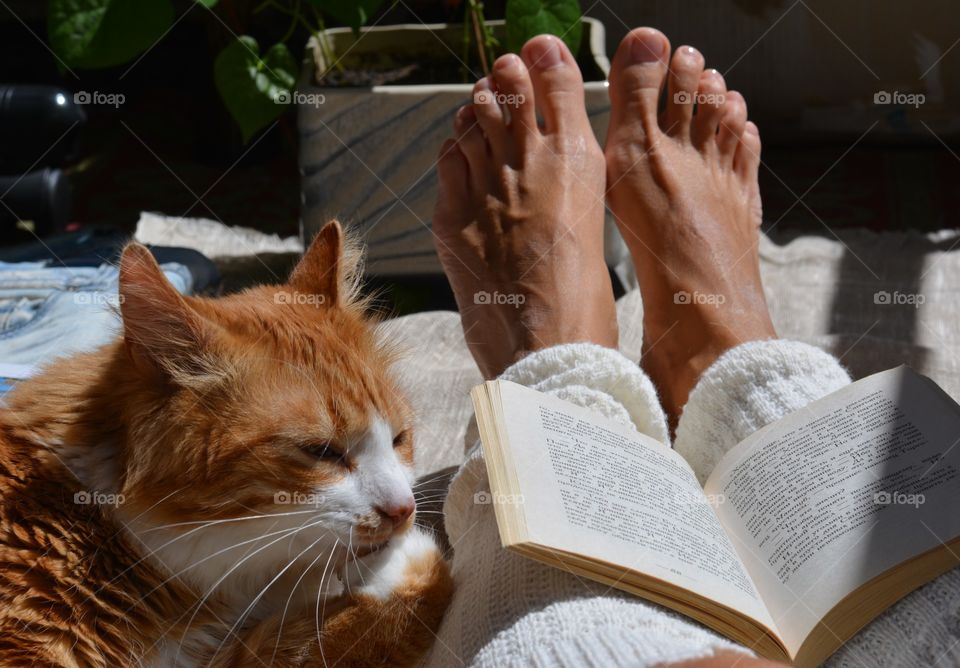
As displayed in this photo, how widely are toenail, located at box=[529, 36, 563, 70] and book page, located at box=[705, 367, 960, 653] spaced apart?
0.83m

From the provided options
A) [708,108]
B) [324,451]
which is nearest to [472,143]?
[708,108]

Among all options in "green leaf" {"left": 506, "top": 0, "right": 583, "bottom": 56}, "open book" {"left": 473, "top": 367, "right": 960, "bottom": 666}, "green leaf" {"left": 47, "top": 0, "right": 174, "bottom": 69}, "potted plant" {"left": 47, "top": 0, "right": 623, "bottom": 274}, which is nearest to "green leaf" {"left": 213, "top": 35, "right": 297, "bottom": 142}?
"potted plant" {"left": 47, "top": 0, "right": 623, "bottom": 274}

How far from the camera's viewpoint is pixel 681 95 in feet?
5.39

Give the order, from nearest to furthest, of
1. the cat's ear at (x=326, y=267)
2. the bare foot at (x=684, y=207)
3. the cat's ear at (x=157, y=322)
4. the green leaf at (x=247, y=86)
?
the cat's ear at (x=157, y=322), the cat's ear at (x=326, y=267), the bare foot at (x=684, y=207), the green leaf at (x=247, y=86)

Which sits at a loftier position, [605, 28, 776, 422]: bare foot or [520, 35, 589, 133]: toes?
[520, 35, 589, 133]: toes

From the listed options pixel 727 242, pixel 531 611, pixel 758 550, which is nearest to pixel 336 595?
pixel 531 611

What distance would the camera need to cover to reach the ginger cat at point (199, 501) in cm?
83

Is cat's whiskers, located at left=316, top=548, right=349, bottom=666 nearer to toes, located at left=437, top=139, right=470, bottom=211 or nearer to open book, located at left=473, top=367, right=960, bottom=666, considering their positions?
open book, located at left=473, top=367, right=960, bottom=666

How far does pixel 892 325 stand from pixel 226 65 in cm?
133

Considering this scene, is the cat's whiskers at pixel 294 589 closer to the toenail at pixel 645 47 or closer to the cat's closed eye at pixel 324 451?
the cat's closed eye at pixel 324 451

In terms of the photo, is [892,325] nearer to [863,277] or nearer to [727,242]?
[863,277]

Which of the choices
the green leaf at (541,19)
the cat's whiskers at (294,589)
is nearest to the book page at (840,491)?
the cat's whiskers at (294,589)

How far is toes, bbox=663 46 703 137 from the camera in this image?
1.64 metres

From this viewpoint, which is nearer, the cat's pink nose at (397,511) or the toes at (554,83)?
the cat's pink nose at (397,511)
